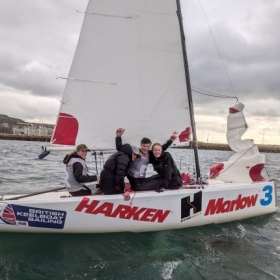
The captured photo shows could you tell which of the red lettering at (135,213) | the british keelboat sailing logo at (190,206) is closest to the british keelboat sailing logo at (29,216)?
the red lettering at (135,213)

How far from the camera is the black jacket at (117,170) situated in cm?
525

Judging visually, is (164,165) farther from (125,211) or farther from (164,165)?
(125,211)

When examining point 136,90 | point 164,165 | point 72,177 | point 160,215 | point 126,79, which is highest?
point 126,79

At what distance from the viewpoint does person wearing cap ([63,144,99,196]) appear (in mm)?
5242

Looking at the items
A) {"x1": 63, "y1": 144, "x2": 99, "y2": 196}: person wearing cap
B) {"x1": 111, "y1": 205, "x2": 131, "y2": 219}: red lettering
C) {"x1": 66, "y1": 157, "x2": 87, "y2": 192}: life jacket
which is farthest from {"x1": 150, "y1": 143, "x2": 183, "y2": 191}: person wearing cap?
{"x1": 66, "y1": 157, "x2": 87, "y2": 192}: life jacket

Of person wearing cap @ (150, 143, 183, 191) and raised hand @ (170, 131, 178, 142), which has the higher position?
raised hand @ (170, 131, 178, 142)

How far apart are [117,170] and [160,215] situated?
1141 millimetres

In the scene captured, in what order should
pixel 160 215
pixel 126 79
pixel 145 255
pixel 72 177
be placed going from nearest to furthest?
pixel 145 255 → pixel 72 177 → pixel 160 215 → pixel 126 79

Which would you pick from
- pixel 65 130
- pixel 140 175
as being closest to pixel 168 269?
pixel 140 175

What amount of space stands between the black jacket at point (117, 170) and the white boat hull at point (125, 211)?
0.23m

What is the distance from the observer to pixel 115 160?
5.33 m

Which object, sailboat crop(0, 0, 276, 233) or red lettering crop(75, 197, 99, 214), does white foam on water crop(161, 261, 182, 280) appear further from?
red lettering crop(75, 197, 99, 214)

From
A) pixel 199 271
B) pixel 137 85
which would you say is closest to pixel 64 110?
pixel 137 85

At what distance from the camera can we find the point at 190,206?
227 inches
